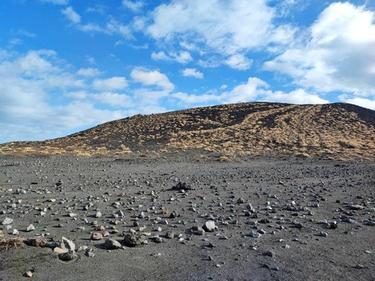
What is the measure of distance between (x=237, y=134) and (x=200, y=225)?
4522cm

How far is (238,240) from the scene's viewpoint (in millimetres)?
9883

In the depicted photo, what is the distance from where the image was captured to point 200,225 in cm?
1116

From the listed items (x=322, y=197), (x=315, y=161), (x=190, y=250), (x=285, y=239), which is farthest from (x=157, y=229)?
(x=315, y=161)

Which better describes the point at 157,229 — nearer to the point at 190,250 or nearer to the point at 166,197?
the point at 190,250

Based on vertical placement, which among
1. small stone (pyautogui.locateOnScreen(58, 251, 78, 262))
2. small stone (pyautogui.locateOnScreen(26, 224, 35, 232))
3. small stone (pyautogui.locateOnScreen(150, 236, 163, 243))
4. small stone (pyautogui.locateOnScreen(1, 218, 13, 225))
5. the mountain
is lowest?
small stone (pyautogui.locateOnScreen(58, 251, 78, 262))

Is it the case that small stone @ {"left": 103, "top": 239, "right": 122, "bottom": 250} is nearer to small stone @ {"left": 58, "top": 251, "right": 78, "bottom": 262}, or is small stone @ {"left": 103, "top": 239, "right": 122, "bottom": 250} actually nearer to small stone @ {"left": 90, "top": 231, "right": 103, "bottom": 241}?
small stone @ {"left": 90, "top": 231, "right": 103, "bottom": 241}

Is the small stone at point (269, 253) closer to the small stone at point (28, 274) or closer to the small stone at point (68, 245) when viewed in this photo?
the small stone at point (68, 245)

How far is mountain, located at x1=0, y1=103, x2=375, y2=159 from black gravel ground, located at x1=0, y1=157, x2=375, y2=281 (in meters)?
21.7

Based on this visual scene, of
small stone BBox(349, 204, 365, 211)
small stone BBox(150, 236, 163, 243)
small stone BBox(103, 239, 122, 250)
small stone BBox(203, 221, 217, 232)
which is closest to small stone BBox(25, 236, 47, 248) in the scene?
small stone BBox(103, 239, 122, 250)

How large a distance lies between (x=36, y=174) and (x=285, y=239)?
16.2 m

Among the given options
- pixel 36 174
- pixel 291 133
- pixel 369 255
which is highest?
pixel 291 133

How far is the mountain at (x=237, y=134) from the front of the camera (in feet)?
142

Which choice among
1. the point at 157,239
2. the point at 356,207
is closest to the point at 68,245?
the point at 157,239

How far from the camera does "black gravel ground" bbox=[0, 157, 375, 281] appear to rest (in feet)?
26.3
